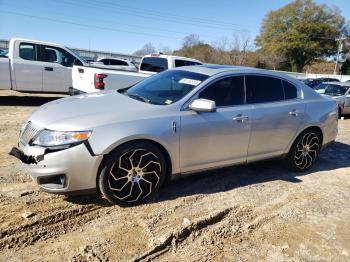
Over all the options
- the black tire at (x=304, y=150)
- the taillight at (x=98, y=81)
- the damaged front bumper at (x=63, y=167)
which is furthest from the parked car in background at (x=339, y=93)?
the damaged front bumper at (x=63, y=167)

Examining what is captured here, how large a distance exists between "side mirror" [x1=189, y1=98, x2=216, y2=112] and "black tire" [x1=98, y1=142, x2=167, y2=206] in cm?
68

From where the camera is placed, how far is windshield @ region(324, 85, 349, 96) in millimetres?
12768

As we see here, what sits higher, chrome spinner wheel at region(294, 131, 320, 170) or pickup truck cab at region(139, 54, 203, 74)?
pickup truck cab at region(139, 54, 203, 74)

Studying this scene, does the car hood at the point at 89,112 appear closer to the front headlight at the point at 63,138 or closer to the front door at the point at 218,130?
the front headlight at the point at 63,138

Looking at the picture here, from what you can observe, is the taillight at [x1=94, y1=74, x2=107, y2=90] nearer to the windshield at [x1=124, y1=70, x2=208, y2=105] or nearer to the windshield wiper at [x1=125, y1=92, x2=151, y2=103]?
the windshield at [x1=124, y1=70, x2=208, y2=105]

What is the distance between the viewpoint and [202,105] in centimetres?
387

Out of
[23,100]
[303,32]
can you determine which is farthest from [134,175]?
[303,32]

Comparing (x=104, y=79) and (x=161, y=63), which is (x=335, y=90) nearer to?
(x=161, y=63)

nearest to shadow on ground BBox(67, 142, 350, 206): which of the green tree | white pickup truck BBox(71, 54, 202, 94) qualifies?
white pickup truck BBox(71, 54, 202, 94)

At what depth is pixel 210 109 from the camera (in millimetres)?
3857

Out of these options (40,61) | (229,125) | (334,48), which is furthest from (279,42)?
(229,125)

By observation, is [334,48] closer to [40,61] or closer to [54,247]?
[40,61]

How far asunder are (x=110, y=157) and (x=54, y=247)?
1.01 m

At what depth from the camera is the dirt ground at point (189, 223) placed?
2982 millimetres
